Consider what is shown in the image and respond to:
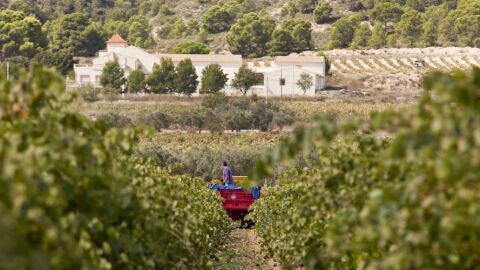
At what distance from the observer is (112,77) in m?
79.2

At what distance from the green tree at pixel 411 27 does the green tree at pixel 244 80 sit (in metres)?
40.9

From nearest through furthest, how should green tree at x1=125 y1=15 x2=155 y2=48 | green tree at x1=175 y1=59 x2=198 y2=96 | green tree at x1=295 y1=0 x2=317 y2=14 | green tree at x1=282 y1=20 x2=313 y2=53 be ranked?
1. green tree at x1=175 y1=59 x2=198 y2=96
2. green tree at x1=282 y1=20 x2=313 y2=53
3. green tree at x1=125 y1=15 x2=155 y2=48
4. green tree at x1=295 y1=0 x2=317 y2=14

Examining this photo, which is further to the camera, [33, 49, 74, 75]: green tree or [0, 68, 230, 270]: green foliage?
[33, 49, 74, 75]: green tree

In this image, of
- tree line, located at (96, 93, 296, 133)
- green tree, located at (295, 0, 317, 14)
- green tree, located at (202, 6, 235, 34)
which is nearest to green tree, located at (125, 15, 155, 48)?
green tree, located at (202, 6, 235, 34)

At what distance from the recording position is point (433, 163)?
12.3 ft

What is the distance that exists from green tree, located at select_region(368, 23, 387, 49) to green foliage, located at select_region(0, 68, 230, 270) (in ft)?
358

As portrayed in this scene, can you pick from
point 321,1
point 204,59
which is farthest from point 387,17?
point 204,59

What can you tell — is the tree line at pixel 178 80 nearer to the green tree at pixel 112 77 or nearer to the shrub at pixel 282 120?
the green tree at pixel 112 77

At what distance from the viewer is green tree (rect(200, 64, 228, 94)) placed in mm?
80562

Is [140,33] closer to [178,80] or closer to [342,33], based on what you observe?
[342,33]

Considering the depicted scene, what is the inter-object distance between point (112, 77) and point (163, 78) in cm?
465

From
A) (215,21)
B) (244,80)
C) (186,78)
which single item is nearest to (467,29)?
(215,21)

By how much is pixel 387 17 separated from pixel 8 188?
124793 millimetres

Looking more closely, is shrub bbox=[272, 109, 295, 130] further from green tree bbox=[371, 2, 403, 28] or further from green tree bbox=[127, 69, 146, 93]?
green tree bbox=[371, 2, 403, 28]
